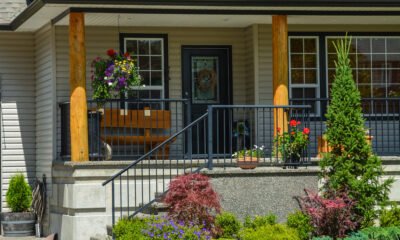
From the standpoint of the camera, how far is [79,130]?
16.6 metres

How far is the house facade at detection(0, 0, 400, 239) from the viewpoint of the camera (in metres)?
17.9

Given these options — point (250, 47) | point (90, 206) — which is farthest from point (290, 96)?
point (90, 206)

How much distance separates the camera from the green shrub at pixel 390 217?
52.5ft

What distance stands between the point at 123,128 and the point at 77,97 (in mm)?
1739

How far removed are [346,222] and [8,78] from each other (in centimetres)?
817

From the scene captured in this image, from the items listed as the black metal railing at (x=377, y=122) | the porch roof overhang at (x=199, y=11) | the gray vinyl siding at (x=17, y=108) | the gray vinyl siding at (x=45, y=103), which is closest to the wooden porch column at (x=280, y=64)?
the porch roof overhang at (x=199, y=11)

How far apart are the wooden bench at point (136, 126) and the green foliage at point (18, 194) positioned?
2.30 m

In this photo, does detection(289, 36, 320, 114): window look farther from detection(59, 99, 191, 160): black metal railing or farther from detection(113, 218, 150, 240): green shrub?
detection(113, 218, 150, 240): green shrub

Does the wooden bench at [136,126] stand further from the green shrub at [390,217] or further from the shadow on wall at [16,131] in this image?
the green shrub at [390,217]

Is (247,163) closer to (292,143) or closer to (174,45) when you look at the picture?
(292,143)

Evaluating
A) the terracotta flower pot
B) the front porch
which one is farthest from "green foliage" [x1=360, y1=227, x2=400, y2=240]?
the terracotta flower pot

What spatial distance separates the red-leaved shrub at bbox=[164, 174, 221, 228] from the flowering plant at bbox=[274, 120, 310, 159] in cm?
193

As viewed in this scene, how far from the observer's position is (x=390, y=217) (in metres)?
16.1

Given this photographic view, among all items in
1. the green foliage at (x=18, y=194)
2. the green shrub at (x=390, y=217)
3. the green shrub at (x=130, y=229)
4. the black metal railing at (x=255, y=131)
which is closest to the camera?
the green shrub at (x=130, y=229)
